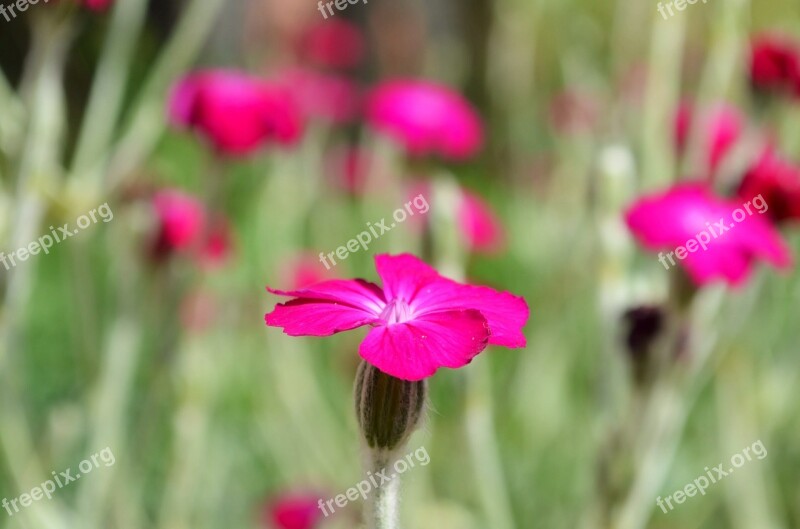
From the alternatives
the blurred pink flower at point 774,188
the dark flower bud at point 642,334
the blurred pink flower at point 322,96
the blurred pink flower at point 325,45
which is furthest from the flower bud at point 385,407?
the blurred pink flower at point 325,45

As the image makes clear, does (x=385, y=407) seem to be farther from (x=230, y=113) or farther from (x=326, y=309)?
(x=230, y=113)

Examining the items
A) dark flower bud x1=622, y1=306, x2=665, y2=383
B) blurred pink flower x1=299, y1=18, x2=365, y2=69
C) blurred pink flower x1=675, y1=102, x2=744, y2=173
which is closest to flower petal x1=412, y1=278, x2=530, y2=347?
dark flower bud x1=622, y1=306, x2=665, y2=383

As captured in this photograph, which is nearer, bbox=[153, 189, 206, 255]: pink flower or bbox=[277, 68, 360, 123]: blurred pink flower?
bbox=[153, 189, 206, 255]: pink flower

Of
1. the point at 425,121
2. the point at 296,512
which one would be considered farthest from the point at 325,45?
the point at 296,512

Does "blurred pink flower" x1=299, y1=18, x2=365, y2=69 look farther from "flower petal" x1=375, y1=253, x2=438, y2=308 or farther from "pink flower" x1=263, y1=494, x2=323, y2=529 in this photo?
"flower petal" x1=375, y1=253, x2=438, y2=308

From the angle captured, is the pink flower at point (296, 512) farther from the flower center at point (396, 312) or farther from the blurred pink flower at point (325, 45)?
the blurred pink flower at point (325, 45)

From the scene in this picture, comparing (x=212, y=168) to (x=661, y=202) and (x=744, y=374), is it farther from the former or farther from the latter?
(x=744, y=374)

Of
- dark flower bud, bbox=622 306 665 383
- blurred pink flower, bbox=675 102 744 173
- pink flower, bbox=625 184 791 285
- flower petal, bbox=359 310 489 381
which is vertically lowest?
flower petal, bbox=359 310 489 381
